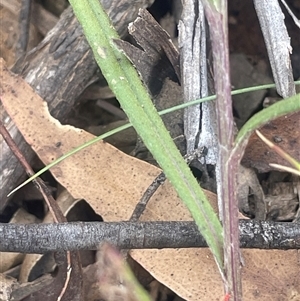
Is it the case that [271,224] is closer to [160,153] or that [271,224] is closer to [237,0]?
[160,153]

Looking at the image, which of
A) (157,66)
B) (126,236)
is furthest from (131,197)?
(157,66)

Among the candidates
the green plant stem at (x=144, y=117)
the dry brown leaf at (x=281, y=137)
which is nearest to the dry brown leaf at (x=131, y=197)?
the dry brown leaf at (x=281, y=137)

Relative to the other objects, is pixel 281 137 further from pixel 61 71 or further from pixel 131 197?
pixel 61 71

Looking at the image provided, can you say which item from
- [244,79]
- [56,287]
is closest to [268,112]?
[56,287]

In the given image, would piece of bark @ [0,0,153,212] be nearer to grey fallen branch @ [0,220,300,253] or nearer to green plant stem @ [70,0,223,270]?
grey fallen branch @ [0,220,300,253]

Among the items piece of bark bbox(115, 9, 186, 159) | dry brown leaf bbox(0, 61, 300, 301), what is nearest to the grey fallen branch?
dry brown leaf bbox(0, 61, 300, 301)

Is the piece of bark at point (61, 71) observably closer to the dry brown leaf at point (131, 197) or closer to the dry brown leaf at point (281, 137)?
the dry brown leaf at point (131, 197)
